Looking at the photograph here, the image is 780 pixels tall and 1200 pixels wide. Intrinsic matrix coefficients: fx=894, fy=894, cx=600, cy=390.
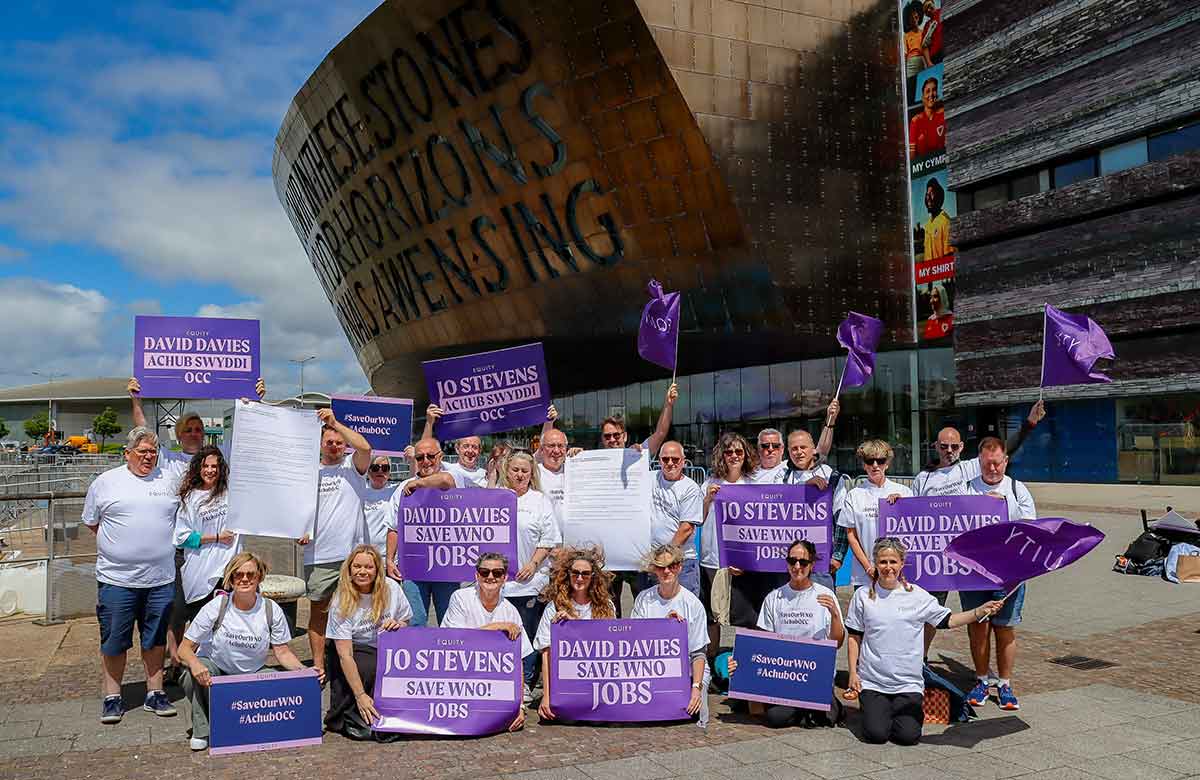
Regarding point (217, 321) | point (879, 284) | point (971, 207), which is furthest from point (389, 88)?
point (217, 321)

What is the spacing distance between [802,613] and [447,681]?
2700 mm

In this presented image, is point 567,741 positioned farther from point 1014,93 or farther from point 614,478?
point 1014,93

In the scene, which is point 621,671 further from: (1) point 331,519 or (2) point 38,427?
(2) point 38,427

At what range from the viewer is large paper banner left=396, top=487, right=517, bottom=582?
293 inches

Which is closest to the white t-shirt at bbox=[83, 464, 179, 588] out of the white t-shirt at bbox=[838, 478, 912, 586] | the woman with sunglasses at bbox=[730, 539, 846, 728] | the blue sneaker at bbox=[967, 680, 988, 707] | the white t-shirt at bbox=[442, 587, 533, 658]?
the white t-shirt at bbox=[442, 587, 533, 658]

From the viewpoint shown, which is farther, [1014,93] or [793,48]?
[1014,93]

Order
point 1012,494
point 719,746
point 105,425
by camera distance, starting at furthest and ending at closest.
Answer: point 105,425, point 1012,494, point 719,746

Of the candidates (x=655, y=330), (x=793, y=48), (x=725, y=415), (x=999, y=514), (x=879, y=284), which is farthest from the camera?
(x=725, y=415)

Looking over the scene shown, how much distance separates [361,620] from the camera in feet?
21.5

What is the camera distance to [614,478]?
768 cm

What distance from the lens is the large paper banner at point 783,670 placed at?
21.2 feet

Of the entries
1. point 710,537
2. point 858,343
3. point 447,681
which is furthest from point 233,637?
point 858,343

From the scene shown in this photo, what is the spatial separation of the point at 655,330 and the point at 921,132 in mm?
24721

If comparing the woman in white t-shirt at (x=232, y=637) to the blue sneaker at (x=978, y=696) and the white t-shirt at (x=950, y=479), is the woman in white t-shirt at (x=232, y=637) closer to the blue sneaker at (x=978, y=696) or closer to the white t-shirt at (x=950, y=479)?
the blue sneaker at (x=978, y=696)
